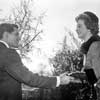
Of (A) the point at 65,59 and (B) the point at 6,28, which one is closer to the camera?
(B) the point at 6,28

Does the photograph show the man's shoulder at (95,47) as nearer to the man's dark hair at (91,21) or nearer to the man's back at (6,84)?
the man's dark hair at (91,21)

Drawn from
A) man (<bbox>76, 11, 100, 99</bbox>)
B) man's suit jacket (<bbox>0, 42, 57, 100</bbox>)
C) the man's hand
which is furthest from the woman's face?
man's suit jacket (<bbox>0, 42, 57, 100</bbox>)

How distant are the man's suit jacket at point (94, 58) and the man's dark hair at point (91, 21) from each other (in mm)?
471

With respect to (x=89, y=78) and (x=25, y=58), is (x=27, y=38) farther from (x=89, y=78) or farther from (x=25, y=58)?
(x=89, y=78)

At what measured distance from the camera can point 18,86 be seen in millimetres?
3877

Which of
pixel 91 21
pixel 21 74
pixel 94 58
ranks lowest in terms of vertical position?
pixel 21 74

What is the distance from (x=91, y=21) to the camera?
3.61 metres

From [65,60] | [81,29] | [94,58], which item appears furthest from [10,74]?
[65,60]

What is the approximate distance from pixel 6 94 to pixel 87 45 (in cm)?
158

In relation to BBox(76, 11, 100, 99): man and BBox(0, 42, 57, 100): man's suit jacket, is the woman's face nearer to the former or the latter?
BBox(76, 11, 100, 99): man

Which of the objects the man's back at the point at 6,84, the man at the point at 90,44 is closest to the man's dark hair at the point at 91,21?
the man at the point at 90,44

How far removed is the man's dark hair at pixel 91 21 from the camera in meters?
3.57

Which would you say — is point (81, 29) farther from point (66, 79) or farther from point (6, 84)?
point (6, 84)

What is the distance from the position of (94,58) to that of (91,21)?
0.81 meters
